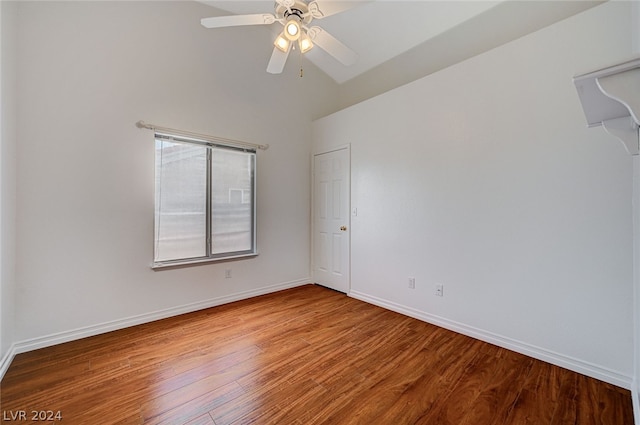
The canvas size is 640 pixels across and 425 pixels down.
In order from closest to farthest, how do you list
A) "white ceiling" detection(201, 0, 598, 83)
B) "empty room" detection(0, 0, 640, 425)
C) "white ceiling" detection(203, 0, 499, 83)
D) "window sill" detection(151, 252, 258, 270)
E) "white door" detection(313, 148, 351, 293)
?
"empty room" detection(0, 0, 640, 425) → "white ceiling" detection(201, 0, 598, 83) → "window sill" detection(151, 252, 258, 270) → "white ceiling" detection(203, 0, 499, 83) → "white door" detection(313, 148, 351, 293)

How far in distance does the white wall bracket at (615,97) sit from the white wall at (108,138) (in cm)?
314

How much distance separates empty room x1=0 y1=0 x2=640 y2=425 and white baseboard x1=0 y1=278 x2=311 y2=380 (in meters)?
0.02

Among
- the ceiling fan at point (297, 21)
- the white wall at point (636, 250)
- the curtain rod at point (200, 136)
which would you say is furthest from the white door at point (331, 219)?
the white wall at point (636, 250)

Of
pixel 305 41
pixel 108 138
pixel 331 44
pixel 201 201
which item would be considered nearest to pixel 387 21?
pixel 331 44

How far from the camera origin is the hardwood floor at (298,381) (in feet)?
4.73

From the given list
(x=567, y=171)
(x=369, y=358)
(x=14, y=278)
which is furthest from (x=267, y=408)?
(x=567, y=171)

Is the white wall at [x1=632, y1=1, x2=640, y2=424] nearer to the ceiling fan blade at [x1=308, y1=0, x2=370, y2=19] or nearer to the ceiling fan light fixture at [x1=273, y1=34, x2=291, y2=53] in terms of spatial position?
the ceiling fan blade at [x1=308, y1=0, x2=370, y2=19]

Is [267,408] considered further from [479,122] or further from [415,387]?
[479,122]

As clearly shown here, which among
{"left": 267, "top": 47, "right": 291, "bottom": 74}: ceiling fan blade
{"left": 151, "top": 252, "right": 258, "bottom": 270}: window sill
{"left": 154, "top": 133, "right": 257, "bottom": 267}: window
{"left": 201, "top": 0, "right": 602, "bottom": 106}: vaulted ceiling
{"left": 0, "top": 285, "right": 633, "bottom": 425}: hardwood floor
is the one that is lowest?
{"left": 0, "top": 285, "right": 633, "bottom": 425}: hardwood floor

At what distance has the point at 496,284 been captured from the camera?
2.20 metres

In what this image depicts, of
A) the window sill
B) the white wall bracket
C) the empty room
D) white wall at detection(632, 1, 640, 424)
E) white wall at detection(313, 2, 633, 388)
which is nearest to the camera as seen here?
the white wall bracket

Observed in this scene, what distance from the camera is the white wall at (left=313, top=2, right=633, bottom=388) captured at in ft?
5.65

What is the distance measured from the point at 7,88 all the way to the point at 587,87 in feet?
11.3

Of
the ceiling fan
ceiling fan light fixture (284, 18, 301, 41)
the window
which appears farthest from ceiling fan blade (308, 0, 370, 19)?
the window
